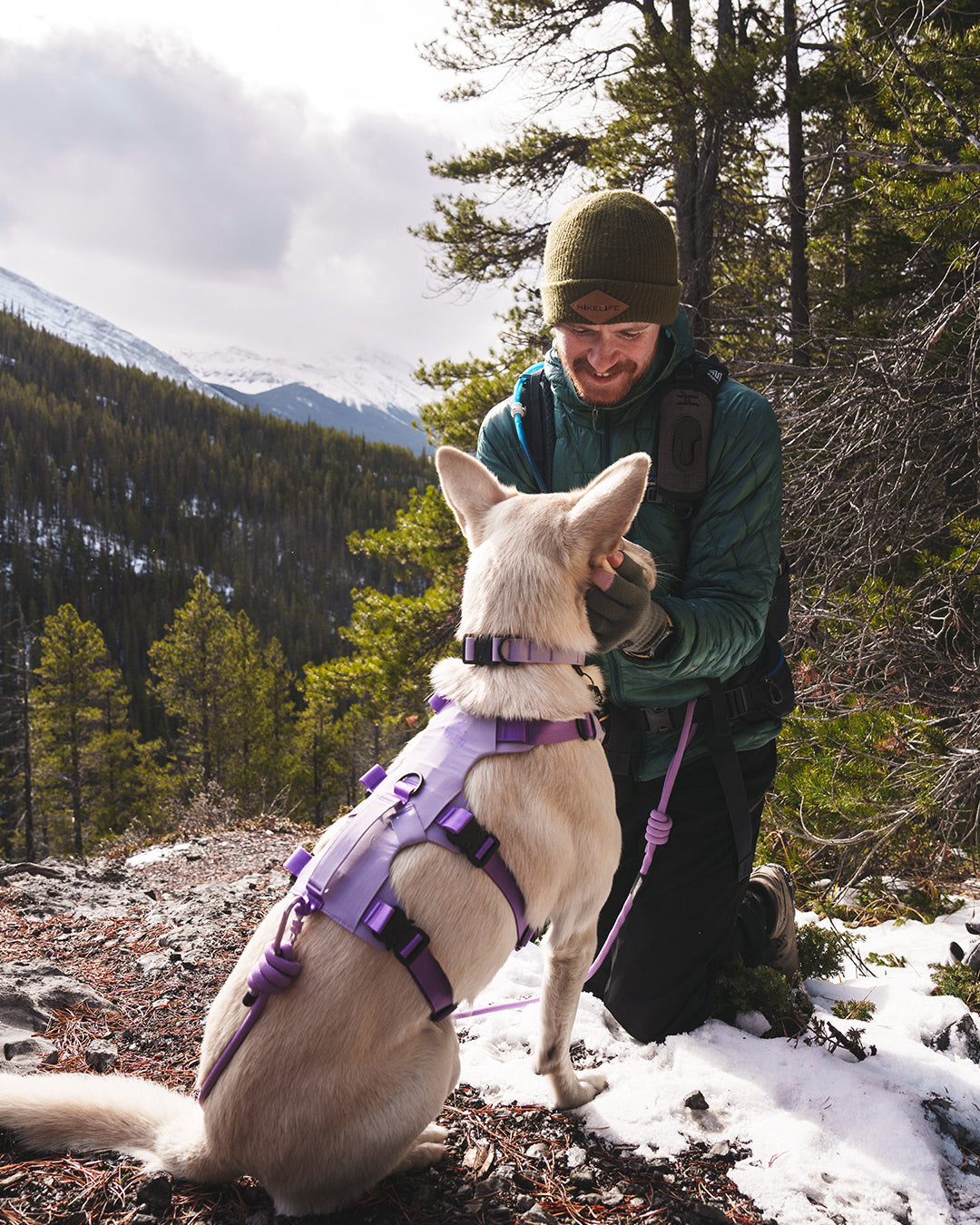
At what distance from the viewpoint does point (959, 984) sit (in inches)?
134

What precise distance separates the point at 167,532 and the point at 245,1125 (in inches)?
5319

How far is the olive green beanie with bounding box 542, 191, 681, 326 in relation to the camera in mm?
2875

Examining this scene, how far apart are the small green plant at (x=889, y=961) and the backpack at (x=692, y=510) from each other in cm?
113

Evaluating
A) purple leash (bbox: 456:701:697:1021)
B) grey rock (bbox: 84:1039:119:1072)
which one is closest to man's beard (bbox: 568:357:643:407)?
purple leash (bbox: 456:701:697:1021)

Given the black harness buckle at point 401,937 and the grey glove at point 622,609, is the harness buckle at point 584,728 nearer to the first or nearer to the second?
the grey glove at point 622,609

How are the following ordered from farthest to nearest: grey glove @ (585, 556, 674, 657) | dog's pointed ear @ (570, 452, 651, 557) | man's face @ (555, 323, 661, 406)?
man's face @ (555, 323, 661, 406) → grey glove @ (585, 556, 674, 657) → dog's pointed ear @ (570, 452, 651, 557)

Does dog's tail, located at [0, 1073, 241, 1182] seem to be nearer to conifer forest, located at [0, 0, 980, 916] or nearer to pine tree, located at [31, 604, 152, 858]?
conifer forest, located at [0, 0, 980, 916]

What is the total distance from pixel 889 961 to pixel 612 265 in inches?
152

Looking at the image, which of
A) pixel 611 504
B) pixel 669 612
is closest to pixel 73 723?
pixel 669 612

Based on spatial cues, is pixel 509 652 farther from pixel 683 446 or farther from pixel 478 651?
pixel 683 446

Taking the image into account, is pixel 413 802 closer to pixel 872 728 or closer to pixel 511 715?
pixel 511 715

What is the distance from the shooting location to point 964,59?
505 centimetres

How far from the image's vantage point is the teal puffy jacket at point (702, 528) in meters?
3.04

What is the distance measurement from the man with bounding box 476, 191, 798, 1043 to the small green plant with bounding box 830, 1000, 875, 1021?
264mm
